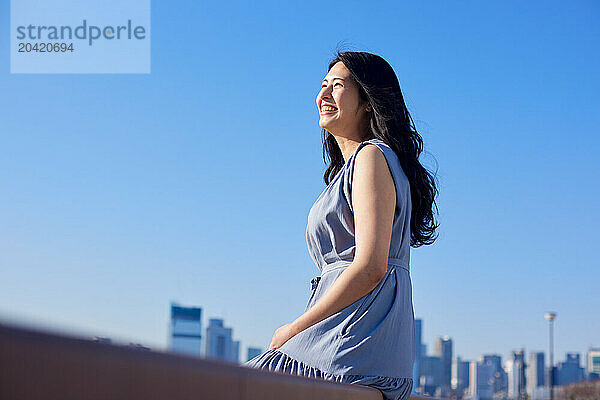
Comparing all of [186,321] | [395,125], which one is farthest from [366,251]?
[186,321]

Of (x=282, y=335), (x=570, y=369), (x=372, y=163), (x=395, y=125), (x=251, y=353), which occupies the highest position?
(x=395, y=125)

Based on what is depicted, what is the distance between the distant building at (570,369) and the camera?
80875mm

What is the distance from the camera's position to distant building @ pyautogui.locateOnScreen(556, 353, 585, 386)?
8088 centimetres

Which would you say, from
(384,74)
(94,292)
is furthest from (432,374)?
(384,74)

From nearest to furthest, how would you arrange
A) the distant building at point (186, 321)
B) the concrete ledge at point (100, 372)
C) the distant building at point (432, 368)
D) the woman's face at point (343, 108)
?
the concrete ledge at point (100, 372) → the woman's face at point (343, 108) → the distant building at point (186, 321) → the distant building at point (432, 368)

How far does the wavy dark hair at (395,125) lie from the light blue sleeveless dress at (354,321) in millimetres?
107

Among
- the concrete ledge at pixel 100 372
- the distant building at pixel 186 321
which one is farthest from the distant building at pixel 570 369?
the concrete ledge at pixel 100 372

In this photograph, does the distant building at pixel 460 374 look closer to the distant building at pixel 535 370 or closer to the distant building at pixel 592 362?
the distant building at pixel 535 370

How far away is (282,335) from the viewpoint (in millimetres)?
1644

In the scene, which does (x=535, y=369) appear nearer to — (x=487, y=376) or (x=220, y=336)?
(x=487, y=376)

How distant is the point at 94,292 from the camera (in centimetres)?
7800

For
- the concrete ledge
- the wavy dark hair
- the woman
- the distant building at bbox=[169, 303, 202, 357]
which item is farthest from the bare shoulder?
the distant building at bbox=[169, 303, 202, 357]

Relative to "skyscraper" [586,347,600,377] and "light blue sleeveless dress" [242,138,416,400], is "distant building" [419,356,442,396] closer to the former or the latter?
"skyscraper" [586,347,600,377]

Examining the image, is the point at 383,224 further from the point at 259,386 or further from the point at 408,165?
the point at 259,386
